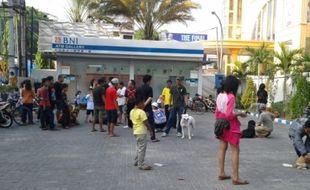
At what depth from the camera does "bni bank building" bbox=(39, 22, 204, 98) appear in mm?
25391

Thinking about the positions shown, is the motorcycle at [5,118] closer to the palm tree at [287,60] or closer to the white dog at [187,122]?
the white dog at [187,122]

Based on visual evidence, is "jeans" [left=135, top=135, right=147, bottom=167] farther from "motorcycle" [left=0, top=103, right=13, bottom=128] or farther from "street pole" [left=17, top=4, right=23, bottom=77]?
"street pole" [left=17, top=4, right=23, bottom=77]

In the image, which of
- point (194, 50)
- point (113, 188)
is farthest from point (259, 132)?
point (194, 50)

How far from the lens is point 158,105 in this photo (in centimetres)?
1417

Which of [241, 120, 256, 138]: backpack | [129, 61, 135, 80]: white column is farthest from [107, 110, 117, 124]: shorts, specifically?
[129, 61, 135, 80]: white column

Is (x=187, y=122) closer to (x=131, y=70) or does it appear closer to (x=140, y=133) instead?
(x=140, y=133)

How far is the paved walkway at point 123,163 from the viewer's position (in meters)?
6.87

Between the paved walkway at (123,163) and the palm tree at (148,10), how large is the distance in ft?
60.2

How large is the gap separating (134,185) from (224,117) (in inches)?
69.6

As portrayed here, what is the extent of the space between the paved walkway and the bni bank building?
13.0 meters

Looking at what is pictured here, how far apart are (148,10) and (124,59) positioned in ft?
18.4

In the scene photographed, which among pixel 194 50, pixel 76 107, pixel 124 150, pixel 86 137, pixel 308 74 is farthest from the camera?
pixel 194 50

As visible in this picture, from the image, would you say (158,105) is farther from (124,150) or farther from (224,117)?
(224,117)

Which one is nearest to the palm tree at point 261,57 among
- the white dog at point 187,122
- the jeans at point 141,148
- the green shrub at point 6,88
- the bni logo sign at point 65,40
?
the bni logo sign at point 65,40
